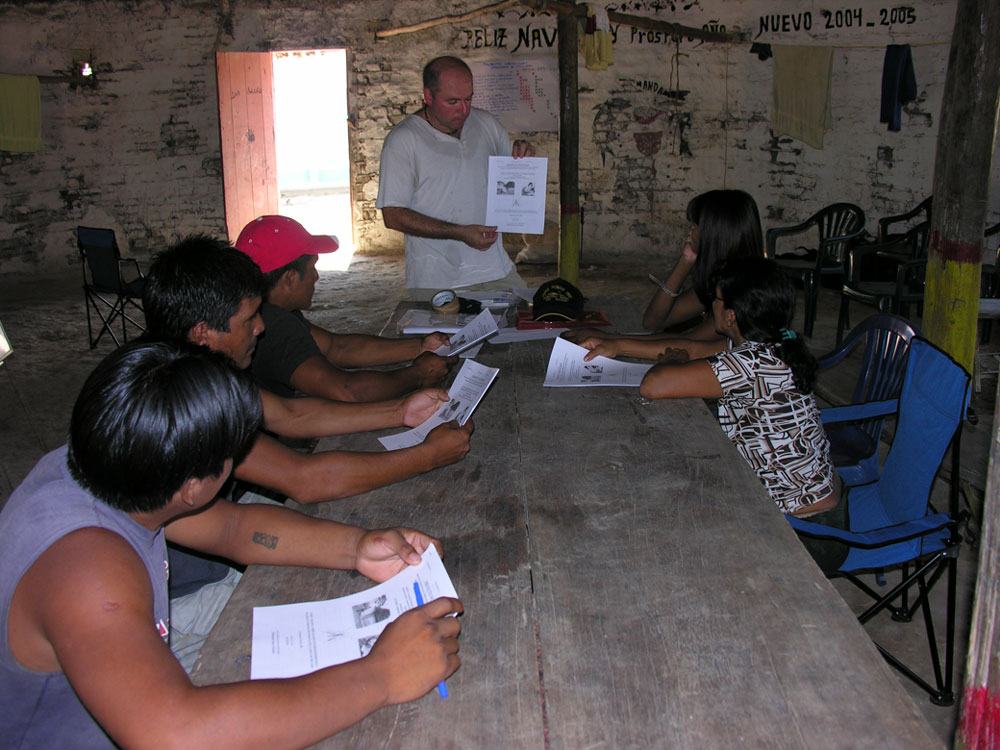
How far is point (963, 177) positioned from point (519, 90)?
246 inches

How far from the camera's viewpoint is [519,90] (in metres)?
9.08

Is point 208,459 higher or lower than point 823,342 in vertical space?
higher

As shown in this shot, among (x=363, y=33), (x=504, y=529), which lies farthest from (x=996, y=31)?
(x=363, y=33)

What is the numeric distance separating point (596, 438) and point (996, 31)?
97.1 inches

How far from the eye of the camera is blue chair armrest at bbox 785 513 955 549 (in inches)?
83.7

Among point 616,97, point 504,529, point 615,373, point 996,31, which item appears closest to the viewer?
point 504,529

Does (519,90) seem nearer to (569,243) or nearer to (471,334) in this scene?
(569,243)

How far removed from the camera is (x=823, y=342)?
6.29 metres

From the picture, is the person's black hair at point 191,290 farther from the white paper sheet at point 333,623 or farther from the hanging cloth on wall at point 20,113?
the hanging cloth on wall at point 20,113

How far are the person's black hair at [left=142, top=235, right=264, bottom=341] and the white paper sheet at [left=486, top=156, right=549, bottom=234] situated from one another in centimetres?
195

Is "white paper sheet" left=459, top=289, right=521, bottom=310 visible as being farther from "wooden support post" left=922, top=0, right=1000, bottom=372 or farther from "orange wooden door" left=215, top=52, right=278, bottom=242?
"orange wooden door" left=215, top=52, right=278, bottom=242

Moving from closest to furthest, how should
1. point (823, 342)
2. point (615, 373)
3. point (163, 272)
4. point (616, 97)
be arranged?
point (163, 272)
point (615, 373)
point (823, 342)
point (616, 97)

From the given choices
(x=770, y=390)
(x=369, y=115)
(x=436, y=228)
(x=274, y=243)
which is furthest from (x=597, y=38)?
(x=369, y=115)

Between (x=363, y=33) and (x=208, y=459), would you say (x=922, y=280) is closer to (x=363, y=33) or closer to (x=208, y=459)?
(x=208, y=459)
